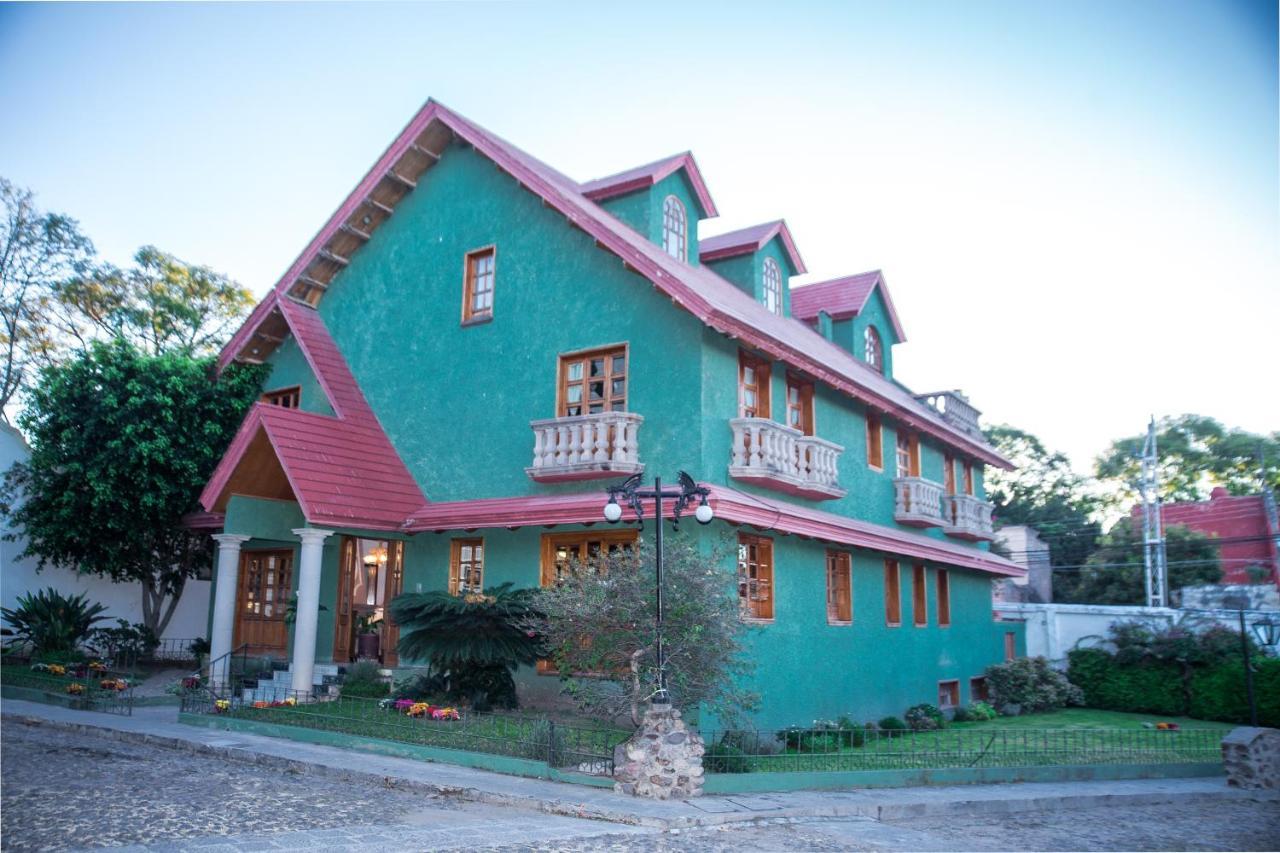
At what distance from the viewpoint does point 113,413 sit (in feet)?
69.2

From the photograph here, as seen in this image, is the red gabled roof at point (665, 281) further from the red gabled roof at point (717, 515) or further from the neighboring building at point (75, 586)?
the neighboring building at point (75, 586)

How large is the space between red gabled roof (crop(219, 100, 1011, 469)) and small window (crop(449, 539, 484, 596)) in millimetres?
6184

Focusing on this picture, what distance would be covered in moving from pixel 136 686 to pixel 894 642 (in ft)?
51.5

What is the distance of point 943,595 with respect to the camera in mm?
25234

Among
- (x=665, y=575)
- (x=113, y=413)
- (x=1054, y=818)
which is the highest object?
(x=113, y=413)

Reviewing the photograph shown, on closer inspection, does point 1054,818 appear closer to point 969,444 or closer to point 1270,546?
point 969,444

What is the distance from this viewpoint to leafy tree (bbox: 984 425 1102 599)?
162ft

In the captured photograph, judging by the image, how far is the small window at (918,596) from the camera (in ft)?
77.2

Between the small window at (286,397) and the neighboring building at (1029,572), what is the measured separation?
109 feet

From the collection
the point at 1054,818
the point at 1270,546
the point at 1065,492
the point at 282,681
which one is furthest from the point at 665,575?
the point at 1065,492

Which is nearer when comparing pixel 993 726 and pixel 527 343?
pixel 527 343

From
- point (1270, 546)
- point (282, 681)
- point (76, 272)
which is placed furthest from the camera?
point (1270, 546)

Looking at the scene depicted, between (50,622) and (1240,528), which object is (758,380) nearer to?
(50,622)

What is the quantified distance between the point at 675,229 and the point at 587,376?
522cm
